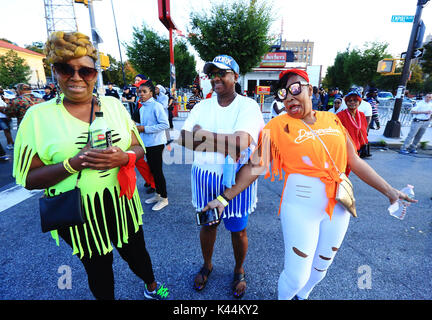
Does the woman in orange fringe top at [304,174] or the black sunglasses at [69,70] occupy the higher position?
the black sunglasses at [69,70]

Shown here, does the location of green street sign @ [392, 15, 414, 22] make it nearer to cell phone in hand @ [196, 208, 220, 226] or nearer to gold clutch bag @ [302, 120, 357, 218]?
gold clutch bag @ [302, 120, 357, 218]

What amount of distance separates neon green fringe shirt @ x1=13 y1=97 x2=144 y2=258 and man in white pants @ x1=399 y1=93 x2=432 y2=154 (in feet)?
28.8

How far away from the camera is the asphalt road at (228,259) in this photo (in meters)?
2.10

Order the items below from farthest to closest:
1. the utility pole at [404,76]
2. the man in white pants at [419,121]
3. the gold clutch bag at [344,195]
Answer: the utility pole at [404,76]
the man in white pants at [419,121]
the gold clutch bag at [344,195]

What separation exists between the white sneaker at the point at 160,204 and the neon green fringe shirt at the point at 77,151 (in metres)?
1.98

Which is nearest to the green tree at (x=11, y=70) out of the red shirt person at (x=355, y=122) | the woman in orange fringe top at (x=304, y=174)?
the red shirt person at (x=355, y=122)

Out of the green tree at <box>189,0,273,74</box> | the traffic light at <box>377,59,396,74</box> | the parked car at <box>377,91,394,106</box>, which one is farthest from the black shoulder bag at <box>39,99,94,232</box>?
the parked car at <box>377,91,394,106</box>

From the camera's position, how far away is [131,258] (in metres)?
1.76

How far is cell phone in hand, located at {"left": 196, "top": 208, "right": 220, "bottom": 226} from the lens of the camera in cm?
150

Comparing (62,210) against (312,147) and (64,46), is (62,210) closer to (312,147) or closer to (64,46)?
(64,46)

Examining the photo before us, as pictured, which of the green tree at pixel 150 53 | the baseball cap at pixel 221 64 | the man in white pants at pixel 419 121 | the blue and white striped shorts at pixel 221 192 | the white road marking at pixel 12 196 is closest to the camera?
the baseball cap at pixel 221 64

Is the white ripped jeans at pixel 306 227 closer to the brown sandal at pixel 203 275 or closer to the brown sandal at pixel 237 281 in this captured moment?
the brown sandal at pixel 237 281

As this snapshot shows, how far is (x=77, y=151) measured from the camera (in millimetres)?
1313
